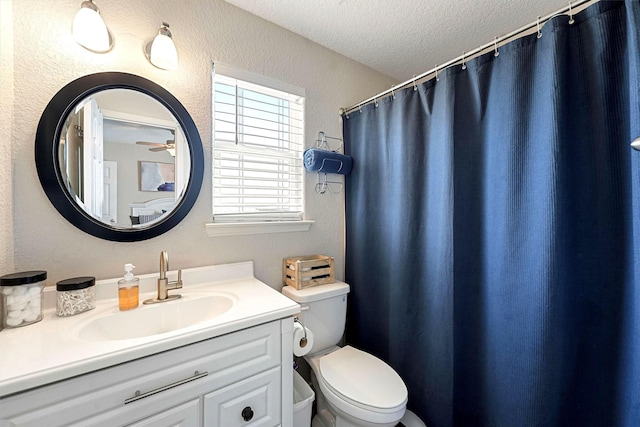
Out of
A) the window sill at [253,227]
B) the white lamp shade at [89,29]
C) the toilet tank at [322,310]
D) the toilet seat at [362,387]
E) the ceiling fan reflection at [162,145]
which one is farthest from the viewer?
the toilet tank at [322,310]

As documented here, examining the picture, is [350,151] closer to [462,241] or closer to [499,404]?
[462,241]

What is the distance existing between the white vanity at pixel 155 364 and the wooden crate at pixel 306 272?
0.30m

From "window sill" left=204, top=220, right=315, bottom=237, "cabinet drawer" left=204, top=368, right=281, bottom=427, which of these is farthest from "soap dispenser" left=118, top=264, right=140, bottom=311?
"cabinet drawer" left=204, top=368, right=281, bottom=427

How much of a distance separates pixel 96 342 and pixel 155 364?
185mm

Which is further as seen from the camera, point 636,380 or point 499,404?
point 499,404

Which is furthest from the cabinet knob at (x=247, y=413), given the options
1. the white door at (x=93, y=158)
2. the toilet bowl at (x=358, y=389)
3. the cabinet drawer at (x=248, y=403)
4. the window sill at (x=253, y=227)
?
the white door at (x=93, y=158)

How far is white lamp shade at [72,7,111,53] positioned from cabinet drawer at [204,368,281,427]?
1.41 metres

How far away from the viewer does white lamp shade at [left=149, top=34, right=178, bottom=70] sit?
1.11m

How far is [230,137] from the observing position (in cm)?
142

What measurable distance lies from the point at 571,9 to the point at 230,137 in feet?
5.01

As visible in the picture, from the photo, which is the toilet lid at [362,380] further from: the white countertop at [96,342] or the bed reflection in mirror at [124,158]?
the bed reflection in mirror at [124,158]

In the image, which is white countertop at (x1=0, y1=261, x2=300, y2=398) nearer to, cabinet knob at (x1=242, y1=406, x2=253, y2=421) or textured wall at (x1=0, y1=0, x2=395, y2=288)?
textured wall at (x1=0, y1=0, x2=395, y2=288)

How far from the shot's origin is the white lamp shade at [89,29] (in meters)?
0.96

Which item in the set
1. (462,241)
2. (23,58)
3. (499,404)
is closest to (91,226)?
(23,58)
